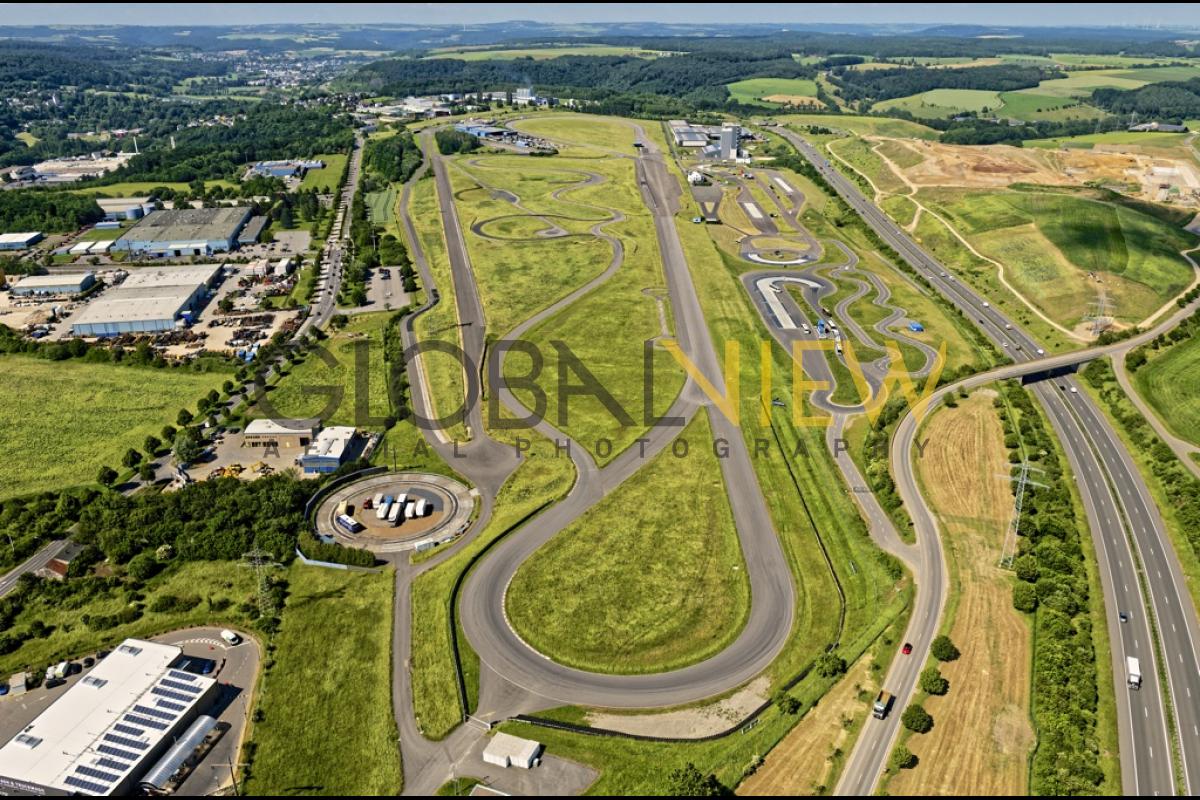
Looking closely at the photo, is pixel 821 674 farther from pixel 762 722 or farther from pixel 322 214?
pixel 322 214

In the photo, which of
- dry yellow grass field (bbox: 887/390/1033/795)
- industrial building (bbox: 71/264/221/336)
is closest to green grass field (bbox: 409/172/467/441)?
industrial building (bbox: 71/264/221/336)

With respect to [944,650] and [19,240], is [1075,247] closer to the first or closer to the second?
[944,650]

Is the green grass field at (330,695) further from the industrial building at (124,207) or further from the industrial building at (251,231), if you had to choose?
the industrial building at (124,207)

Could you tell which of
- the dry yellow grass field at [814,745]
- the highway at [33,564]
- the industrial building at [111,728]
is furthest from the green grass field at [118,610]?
the dry yellow grass field at [814,745]

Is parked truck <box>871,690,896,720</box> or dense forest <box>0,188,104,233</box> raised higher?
dense forest <box>0,188,104,233</box>

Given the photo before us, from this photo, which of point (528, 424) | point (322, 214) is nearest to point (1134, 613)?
point (528, 424)

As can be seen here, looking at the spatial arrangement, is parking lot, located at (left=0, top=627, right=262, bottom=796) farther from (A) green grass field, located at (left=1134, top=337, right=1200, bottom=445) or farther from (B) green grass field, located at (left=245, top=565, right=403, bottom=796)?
(A) green grass field, located at (left=1134, top=337, right=1200, bottom=445)

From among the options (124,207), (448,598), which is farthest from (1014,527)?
(124,207)
